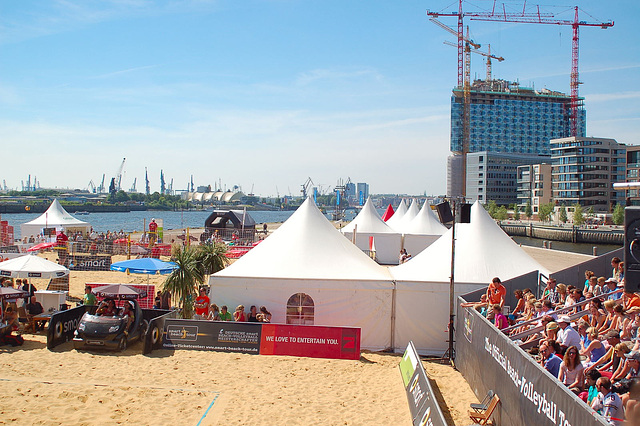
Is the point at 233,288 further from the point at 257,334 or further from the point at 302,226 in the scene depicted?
the point at 302,226

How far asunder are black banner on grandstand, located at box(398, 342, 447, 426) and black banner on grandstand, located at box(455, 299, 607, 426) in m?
1.11

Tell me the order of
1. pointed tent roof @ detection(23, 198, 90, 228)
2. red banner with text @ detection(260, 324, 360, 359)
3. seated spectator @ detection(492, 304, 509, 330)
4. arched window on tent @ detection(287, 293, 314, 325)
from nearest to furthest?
1. seated spectator @ detection(492, 304, 509, 330)
2. red banner with text @ detection(260, 324, 360, 359)
3. arched window on tent @ detection(287, 293, 314, 325)
4. pointed tent roof @ detection(23, 198, 90, 228)

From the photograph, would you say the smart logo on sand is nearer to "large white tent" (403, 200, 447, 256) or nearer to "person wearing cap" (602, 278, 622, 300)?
"person wearing cap" (602, 278, 622, 300)

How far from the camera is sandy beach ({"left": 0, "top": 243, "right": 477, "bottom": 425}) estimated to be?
8312mm

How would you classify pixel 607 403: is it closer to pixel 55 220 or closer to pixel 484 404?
pixel 484 404

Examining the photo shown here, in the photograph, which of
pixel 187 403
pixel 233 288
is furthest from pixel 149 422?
pixel 233 288

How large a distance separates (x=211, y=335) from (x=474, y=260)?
7.17 meters

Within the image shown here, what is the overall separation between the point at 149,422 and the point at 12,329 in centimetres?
600

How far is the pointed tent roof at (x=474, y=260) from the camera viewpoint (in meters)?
13.7

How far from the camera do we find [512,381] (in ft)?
24.1

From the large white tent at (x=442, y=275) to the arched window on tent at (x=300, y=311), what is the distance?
2.16m

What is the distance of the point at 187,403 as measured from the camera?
8820 millimetres

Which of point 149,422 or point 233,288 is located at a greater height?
point 233,288

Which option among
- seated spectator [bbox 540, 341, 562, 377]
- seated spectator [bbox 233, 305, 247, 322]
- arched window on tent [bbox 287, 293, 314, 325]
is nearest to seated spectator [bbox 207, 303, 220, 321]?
seated spectator [bbox 233, 305, 247, 322]
